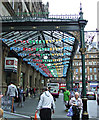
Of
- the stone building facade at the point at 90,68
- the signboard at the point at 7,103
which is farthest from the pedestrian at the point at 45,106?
the stone building facade at the point at 90,68

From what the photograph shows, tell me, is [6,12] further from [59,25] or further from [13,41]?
[59,25]

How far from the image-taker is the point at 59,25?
13812 mm

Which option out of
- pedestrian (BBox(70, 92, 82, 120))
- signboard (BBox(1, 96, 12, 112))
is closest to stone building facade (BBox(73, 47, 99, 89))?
signboard (BBox(1, 96, 12, 112))

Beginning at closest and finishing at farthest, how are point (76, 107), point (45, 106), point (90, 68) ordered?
1. point (45, 106)
2. point (76, 107)
3. point (90, 68)

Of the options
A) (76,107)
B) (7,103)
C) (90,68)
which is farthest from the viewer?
(90,68)

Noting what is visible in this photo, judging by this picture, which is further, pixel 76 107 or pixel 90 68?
pixel 90 68

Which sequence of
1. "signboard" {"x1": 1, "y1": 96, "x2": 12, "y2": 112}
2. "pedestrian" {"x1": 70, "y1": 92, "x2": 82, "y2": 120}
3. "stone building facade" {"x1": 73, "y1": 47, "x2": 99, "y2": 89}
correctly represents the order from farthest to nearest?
"stone building facade" {"x1": 73, "y1": 47, "x2": 99, "y2": 89} < "signboard" {"x1": 1, "y1": 96, "x2": 12, "y2": 112} < "pedestrian" {"x1": 70, "y1": 92, "x2": 82, "y2": 120}

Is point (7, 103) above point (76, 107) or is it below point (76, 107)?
below

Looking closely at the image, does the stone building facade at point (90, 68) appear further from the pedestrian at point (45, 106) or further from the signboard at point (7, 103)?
the pedestrian at point (45, 106)

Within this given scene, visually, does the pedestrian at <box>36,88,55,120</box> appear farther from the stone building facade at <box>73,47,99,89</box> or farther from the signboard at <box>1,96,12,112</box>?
the stone building facade at <box>73,47,99,89</box>

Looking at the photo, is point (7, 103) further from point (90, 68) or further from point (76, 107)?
point (90, 68)

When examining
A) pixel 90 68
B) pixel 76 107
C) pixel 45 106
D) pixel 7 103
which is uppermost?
pixel 90 68

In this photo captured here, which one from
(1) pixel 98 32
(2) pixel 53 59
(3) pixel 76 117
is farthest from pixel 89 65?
(3) pixel 76 117

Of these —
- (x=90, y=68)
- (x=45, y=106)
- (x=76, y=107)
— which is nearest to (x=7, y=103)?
(x=45, y=106)
